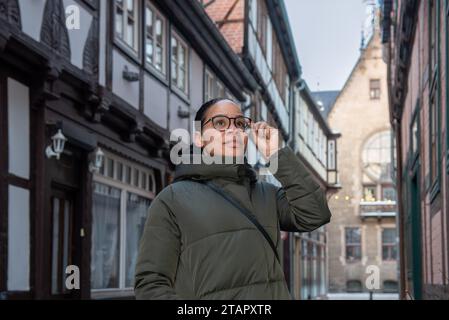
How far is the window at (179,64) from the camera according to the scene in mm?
15766

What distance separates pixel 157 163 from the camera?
15.2 meters

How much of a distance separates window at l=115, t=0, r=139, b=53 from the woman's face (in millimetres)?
9736

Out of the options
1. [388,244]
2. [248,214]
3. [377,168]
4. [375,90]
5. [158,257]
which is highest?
[375,90]

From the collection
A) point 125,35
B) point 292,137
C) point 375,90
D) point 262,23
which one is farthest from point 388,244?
point 125,35

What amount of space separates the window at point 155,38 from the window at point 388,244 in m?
37.9

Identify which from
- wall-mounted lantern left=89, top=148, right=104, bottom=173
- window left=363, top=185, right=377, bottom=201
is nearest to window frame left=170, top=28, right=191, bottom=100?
wall-mounted lantern left=89, top=148, right=104, bottom=173

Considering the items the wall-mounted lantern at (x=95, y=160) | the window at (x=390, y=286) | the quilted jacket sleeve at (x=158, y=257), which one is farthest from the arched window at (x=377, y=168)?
the quilted jacket sleeve at (x=158, y=257)

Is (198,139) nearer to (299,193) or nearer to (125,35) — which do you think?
(299,193)

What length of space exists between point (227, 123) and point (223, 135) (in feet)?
0.13

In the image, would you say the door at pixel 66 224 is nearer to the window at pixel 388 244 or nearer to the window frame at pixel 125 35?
the window frame at pixel 125 35

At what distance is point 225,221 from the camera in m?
2.38

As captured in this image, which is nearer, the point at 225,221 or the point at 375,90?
the point at 225,221

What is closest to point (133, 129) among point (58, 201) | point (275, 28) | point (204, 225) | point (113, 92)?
point (113, 92)
